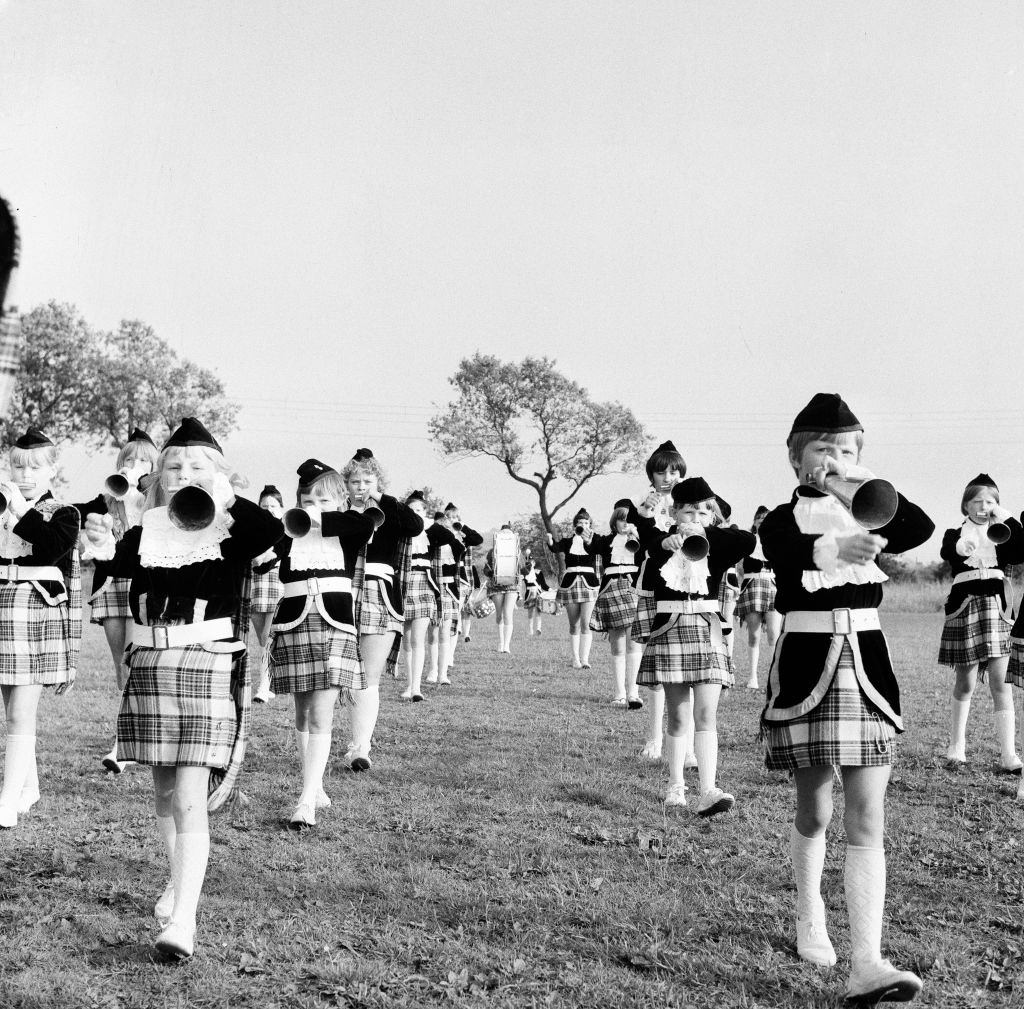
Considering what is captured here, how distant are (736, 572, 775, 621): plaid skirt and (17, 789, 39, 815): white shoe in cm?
960

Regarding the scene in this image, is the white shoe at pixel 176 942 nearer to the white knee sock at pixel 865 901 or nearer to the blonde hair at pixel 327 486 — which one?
the white knee sock at pixel 865 901

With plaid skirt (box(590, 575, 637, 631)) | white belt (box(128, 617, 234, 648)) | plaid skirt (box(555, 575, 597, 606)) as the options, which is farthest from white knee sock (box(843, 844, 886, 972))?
plaid skirt (box(555, 575, 597, 606))

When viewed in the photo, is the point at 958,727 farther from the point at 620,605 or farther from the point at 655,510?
the point at 620,605

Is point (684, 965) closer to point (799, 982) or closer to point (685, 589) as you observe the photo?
point (799, 982)

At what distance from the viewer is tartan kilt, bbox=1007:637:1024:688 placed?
6.72 metres

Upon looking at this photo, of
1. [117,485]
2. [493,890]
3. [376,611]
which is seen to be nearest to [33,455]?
[117,485]

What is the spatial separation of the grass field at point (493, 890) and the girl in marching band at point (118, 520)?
2.97ft

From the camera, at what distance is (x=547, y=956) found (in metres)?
3.94

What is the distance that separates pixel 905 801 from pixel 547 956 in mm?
3498

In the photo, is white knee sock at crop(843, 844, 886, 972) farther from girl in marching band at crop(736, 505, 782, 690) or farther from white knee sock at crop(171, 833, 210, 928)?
girl in marching band at crop(736, 505, 782, 690)

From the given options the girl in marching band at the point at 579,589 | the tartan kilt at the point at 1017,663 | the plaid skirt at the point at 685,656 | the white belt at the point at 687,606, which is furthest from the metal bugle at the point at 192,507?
the girl in marching band at the point at 579,589

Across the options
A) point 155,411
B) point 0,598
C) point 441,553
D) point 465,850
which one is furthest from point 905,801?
point 155,411

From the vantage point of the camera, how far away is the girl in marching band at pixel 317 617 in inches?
232

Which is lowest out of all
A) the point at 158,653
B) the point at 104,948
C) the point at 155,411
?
the point at 104,948
